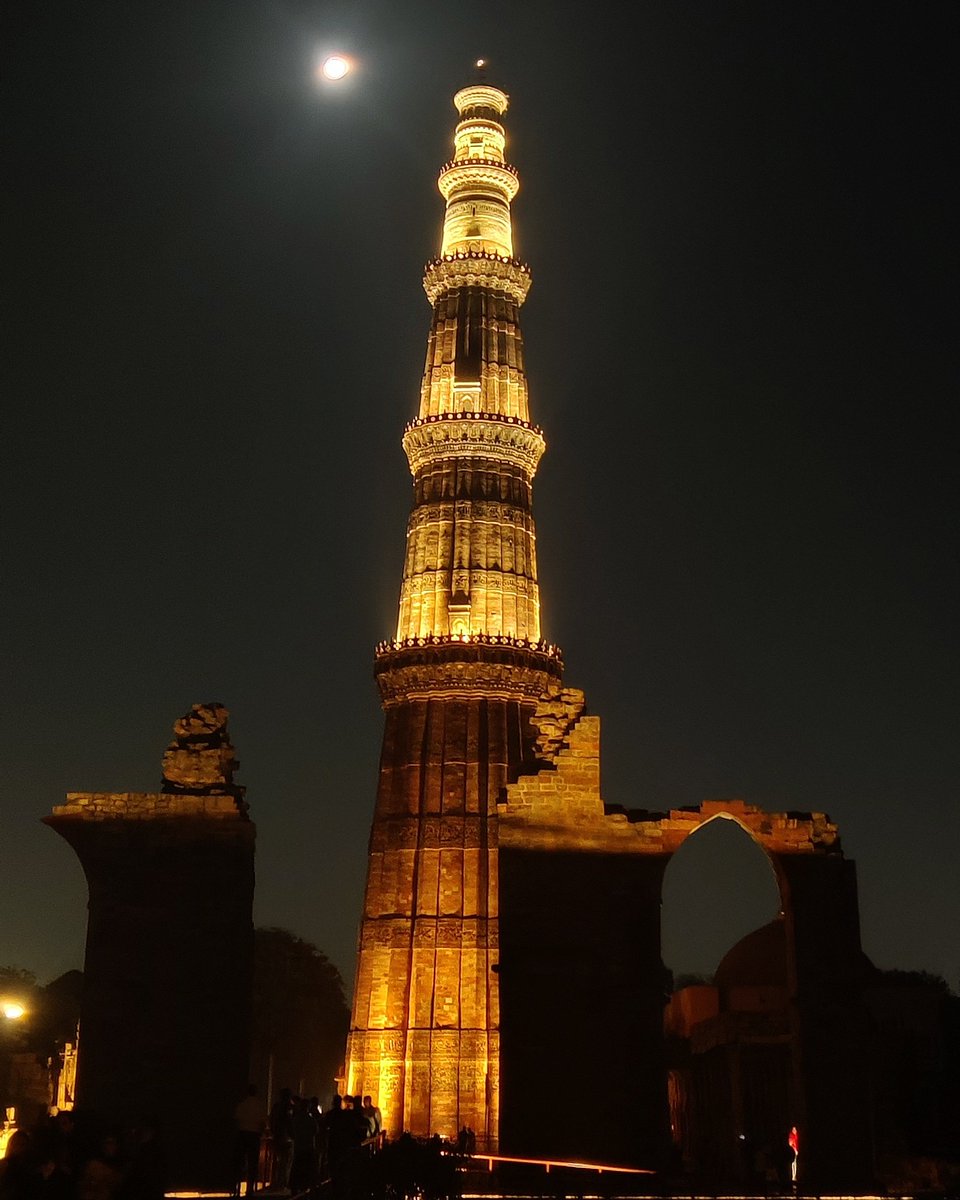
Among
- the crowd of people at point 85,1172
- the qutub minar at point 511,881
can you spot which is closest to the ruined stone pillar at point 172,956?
the qutub minar at point 511,881

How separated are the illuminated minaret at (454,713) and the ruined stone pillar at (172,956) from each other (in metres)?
14.5

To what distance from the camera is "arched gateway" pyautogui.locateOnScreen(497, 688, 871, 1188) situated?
75.6 feet

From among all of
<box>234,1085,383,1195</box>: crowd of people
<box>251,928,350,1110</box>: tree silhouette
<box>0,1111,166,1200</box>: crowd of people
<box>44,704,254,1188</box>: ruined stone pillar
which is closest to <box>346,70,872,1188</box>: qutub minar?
<box>234,1085,383,1195</box>: crowd of people

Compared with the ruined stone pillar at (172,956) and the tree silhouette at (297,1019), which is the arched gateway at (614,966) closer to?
the ruined stone pillar at (172,956)

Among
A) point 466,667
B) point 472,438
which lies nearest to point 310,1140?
point 466,667

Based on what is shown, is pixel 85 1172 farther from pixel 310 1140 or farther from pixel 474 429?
pixel 474 429

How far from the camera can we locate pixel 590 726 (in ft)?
80.8

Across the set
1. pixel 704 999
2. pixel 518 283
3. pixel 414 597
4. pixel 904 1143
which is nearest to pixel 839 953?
pixel 904 1143

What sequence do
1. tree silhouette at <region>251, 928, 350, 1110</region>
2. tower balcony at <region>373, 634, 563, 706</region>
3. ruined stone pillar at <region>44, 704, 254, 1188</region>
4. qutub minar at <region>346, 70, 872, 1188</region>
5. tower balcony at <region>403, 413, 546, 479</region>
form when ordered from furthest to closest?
1. tree silhouette at <region>251, 928, 350, 1110</region>
2. tower balcony at <region>403, 413, 546, 479</region>
3. tower balcony at <region>373, 634, 563, 706</region>
4. qutub minar at <region>346, 70, 872, 1188</region>
5. ruined stone pillar at <region>44, 704, 254, 1188</region>

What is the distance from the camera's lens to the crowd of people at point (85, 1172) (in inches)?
438

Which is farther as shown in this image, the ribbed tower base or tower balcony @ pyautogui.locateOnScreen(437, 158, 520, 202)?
tower balcony @ pyautogui.locateOnScreen(437, 158, 520, 202)

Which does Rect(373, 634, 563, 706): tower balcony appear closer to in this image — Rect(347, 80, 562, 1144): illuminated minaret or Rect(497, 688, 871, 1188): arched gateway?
Rect(347, 80, 562, 1144): illuminated minaret

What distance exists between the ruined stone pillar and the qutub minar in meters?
3.86

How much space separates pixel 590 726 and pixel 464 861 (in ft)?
49.3
